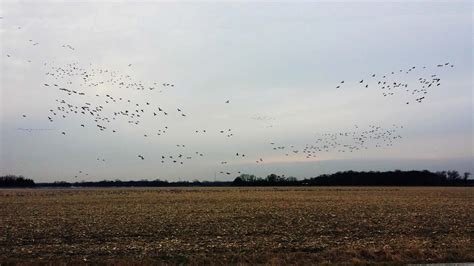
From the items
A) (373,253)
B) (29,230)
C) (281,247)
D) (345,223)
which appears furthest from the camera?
(345,223)

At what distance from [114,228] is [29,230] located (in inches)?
177

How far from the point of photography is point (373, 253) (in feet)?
60.4

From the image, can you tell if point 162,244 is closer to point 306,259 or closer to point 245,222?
point 306,259

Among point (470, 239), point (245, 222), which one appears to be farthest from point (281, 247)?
point (245, 222)

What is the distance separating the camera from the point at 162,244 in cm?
2144

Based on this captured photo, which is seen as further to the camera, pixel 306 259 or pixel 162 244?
pixel 162 244

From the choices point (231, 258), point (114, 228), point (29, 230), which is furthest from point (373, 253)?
point (29, 230)

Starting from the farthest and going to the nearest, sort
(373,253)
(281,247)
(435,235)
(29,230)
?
(29,230) → (435,235) → (281,247) → (373,253)

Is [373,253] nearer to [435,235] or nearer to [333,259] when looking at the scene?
[333,259]

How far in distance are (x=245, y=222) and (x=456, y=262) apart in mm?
16599

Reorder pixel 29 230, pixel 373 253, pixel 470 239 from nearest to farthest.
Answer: pixel 373 253
pixel 470 239
pixel 29 230

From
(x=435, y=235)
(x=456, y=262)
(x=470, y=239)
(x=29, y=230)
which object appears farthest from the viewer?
(x=29, y=230)

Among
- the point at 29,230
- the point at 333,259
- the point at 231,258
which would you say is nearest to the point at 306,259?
the point at 333,259

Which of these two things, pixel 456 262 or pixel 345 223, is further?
pixel 345 223
